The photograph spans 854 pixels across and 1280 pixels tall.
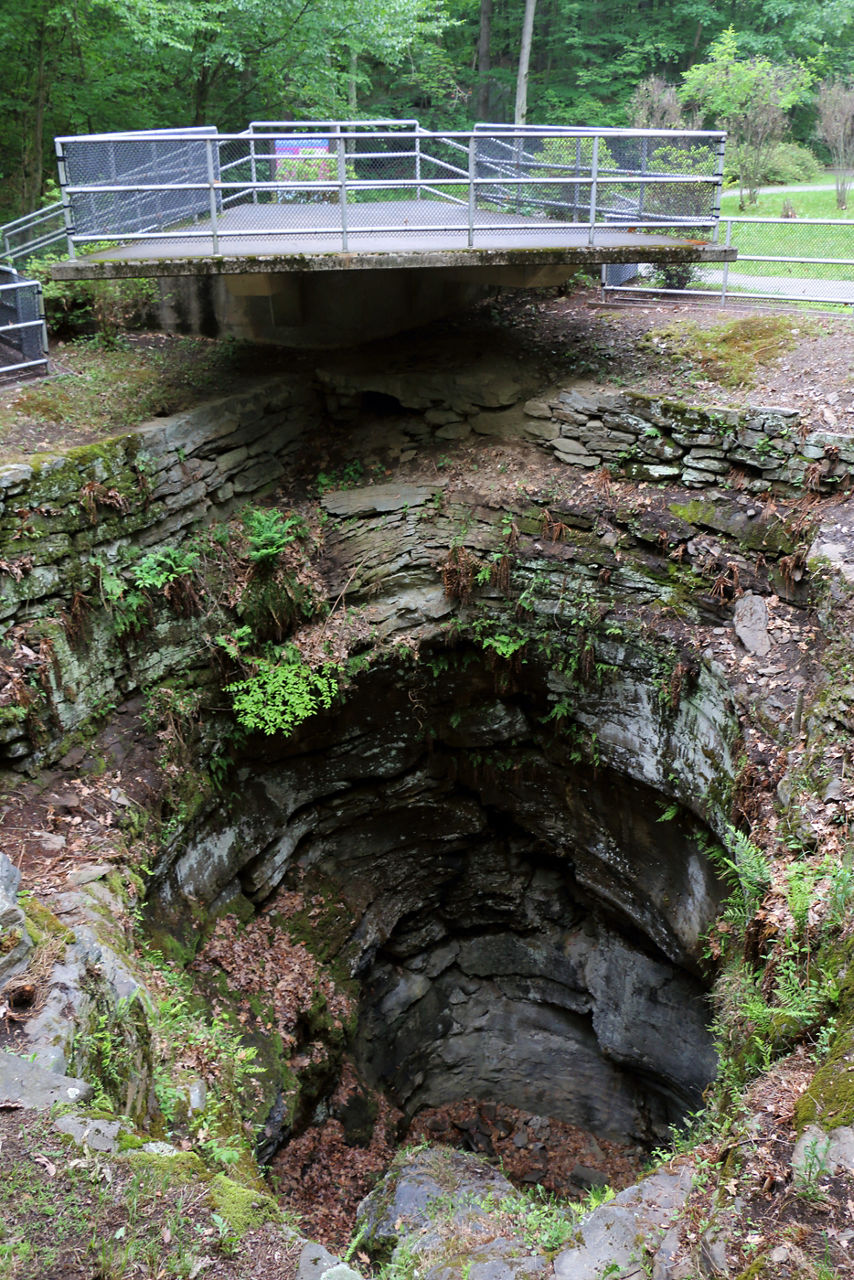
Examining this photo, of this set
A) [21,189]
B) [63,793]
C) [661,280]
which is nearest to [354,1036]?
[63,793]

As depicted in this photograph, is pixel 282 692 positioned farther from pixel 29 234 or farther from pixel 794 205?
pixel 794 205

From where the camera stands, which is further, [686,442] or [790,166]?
[790,166]

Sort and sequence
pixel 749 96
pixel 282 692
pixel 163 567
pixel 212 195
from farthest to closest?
pixel 749 96 → pixel 282 692 → pixel 163 567 → pixel 212 195

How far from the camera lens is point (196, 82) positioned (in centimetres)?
1550

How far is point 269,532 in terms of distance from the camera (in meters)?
9.30

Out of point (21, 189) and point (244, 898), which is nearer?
point (244, 898)

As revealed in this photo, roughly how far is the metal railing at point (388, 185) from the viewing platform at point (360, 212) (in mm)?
21

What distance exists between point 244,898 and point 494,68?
77.1ft

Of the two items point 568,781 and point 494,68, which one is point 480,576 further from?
point 494,68

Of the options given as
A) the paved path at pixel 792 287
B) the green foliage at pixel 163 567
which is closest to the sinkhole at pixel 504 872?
the green foliage at pixel 163 567

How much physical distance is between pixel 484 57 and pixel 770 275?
13.6 meters

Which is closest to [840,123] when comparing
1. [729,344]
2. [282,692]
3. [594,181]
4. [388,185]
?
[729,344]

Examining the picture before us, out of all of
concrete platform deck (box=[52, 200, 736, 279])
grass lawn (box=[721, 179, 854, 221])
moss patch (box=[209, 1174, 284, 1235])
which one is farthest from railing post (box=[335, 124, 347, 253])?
grass lawn (box=[721, 179, 854, 221])

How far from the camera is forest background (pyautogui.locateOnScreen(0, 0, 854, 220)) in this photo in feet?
44.2
